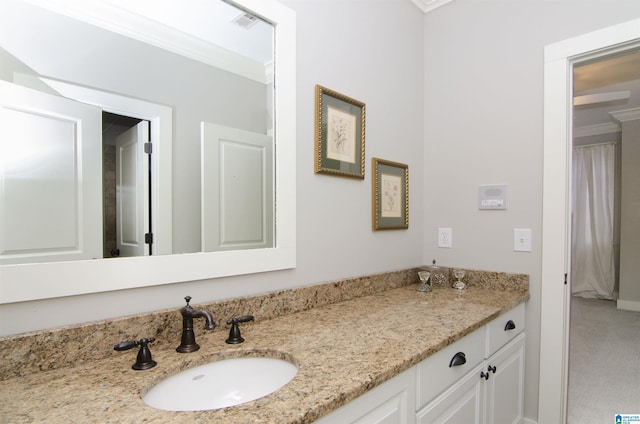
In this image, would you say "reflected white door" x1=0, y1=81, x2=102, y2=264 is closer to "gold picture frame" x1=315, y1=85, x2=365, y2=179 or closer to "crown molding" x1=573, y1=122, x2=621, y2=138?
"gold picture frame" x1=315, y1=85, x2=365, y2=179

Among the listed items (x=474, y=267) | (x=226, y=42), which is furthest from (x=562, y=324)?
(x=226, y=42)

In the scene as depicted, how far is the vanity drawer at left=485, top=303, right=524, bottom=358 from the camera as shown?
145cm

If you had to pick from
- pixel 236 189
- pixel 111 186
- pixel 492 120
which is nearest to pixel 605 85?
pixel 492 120

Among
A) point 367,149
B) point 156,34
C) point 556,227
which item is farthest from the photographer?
point 367,149

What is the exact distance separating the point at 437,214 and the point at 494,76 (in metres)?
0.87

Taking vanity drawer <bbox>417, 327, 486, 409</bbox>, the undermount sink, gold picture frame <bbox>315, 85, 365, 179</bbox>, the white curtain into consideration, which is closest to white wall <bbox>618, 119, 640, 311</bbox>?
the white curtain

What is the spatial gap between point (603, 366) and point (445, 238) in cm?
199

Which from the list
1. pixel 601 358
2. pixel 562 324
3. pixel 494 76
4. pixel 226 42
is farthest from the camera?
pixel 601 358

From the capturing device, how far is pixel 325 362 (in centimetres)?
92

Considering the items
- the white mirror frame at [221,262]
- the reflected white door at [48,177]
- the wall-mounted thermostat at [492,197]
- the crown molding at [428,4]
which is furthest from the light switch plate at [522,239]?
the reflected white door at [48,177]

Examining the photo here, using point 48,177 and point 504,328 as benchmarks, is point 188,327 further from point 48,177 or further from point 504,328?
point 504,328

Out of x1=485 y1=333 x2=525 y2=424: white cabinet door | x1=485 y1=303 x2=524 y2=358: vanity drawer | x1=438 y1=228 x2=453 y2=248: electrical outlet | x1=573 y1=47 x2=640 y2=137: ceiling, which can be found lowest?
x1=485 y1=333 x2=525 y2=424: white cabinet door

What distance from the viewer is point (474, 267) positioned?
6.59ft

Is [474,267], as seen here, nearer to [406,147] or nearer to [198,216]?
[406,147]
